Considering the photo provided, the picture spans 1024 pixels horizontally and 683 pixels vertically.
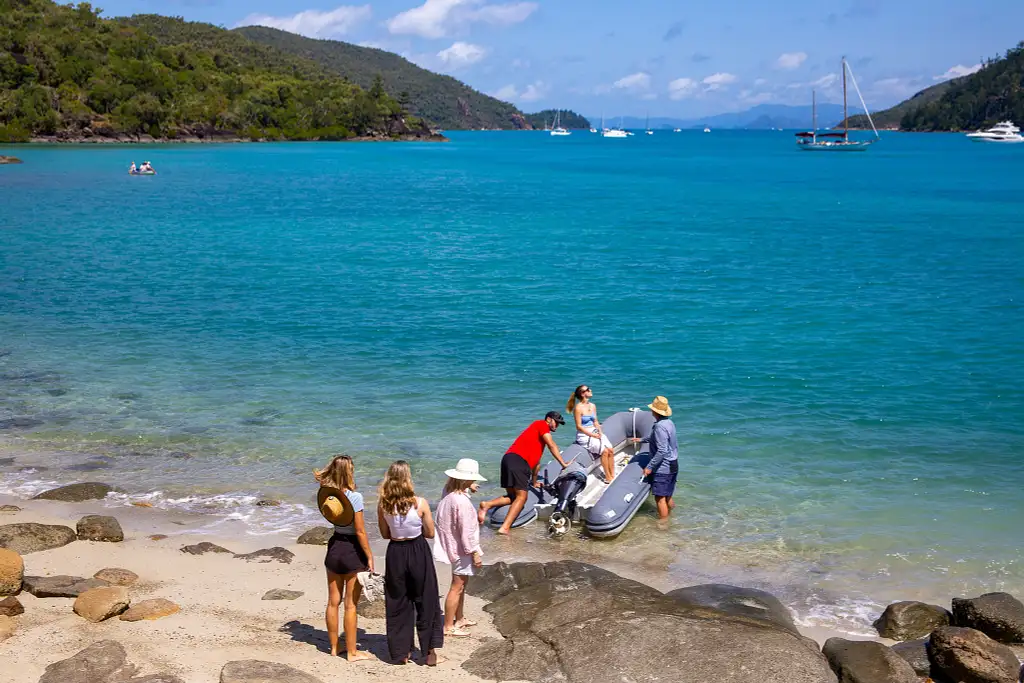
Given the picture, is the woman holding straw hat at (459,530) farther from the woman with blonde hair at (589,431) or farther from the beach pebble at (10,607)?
the woman with blonde hair at (589,431)

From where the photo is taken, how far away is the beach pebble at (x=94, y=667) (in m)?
7.09

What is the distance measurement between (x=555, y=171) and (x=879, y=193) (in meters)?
44.3

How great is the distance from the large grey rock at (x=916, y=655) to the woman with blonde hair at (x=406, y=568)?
4.01m

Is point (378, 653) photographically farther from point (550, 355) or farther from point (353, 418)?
point (550, 355)

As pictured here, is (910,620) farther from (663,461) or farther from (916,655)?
(663,461)

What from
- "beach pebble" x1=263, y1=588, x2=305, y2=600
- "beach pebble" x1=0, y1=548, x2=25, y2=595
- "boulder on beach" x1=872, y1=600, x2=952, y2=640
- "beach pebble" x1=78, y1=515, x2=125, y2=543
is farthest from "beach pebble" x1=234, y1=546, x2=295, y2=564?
"boulder on beach" x1=872, y1=600, x2=952, y2=640

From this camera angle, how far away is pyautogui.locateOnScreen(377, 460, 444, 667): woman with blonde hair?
7367 mm

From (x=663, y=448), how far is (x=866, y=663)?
4.57m

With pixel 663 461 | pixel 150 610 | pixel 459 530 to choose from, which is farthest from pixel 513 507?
pixel 150 610

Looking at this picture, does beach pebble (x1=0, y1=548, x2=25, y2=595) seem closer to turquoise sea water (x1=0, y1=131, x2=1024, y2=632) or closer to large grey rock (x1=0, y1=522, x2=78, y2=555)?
large grey rock (x1=0, y1=522, x2=78, y2=555)

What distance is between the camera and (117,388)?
1823 cm

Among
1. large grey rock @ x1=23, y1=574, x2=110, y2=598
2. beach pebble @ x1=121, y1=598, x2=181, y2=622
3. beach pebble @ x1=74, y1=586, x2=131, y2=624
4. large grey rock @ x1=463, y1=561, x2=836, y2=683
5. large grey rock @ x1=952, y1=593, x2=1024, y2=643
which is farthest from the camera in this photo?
large grey rock @ x1=23, y1=574, x2=110, y2=598

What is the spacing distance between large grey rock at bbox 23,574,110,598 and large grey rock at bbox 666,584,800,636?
563 centimetres

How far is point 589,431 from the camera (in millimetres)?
12766
